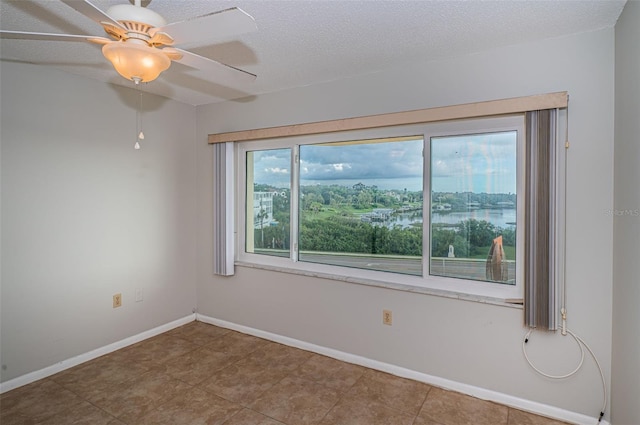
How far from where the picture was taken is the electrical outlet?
9.20ft

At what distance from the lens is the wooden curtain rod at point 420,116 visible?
218 cm

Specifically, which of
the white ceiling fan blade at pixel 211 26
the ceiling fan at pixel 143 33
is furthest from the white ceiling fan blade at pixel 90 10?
the white ceiling fan blade at pixel 211 26

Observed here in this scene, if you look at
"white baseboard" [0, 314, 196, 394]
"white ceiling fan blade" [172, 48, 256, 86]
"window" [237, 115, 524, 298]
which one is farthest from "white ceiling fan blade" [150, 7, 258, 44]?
"white baseboard" [0, 314, 196, 394]

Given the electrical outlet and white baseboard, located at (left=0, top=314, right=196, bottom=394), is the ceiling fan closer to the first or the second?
the electrical outlet

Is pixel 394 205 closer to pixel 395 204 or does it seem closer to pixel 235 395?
pixel 395 204

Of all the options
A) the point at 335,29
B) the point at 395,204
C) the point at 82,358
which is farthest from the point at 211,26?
A: the point at 82,358

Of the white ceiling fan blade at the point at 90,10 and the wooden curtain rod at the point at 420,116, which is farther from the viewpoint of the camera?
the wooden curtain rod at the point at 420,116

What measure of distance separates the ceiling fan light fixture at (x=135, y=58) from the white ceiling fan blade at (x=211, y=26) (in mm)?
88

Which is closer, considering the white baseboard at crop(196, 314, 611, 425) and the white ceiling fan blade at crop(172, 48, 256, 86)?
the white ceiling fan blade at crop(172, 48, 256, 86)

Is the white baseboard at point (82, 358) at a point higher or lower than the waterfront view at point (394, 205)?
lower

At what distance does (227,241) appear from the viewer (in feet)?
11.9

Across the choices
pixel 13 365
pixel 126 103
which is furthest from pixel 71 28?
pixel 13 365

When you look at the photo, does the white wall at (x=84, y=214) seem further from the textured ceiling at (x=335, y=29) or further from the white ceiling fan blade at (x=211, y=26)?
the white ceiling fan blade at (x=211, y=26)

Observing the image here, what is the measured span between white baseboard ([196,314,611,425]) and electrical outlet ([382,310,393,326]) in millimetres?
335
